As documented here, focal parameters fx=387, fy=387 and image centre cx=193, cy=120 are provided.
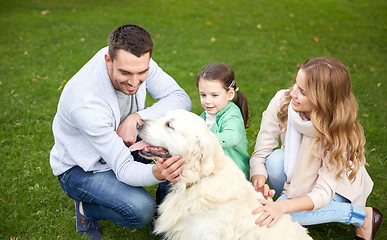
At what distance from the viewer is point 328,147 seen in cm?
316

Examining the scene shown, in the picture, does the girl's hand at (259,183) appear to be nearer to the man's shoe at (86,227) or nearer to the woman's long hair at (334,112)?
the woman's long hair at (334,112)

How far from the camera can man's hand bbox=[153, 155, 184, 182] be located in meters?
2.70

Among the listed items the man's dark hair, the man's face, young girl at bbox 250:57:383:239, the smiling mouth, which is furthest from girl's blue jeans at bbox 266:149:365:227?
the man's dark hair

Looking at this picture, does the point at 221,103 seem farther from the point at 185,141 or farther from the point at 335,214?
the point at 335,214

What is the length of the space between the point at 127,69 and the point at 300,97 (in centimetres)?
138

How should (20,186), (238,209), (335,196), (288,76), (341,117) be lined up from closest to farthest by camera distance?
(238,209)
(341,117)
(335,196)
(20,186)
(288,76)

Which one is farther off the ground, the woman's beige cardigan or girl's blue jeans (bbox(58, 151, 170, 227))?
the woman's beige cardigan

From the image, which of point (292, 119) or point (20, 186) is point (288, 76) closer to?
point (292, 119)

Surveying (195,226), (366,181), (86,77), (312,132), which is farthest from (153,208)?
(366,181)

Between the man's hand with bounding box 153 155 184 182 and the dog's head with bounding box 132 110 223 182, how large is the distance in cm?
6

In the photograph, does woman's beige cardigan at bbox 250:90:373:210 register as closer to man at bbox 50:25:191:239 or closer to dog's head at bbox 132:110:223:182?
dog's head at bbox 132:110:223:182

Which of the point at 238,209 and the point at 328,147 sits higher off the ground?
the point at 328,147

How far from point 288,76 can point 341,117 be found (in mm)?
4522

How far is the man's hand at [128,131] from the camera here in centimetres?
327
